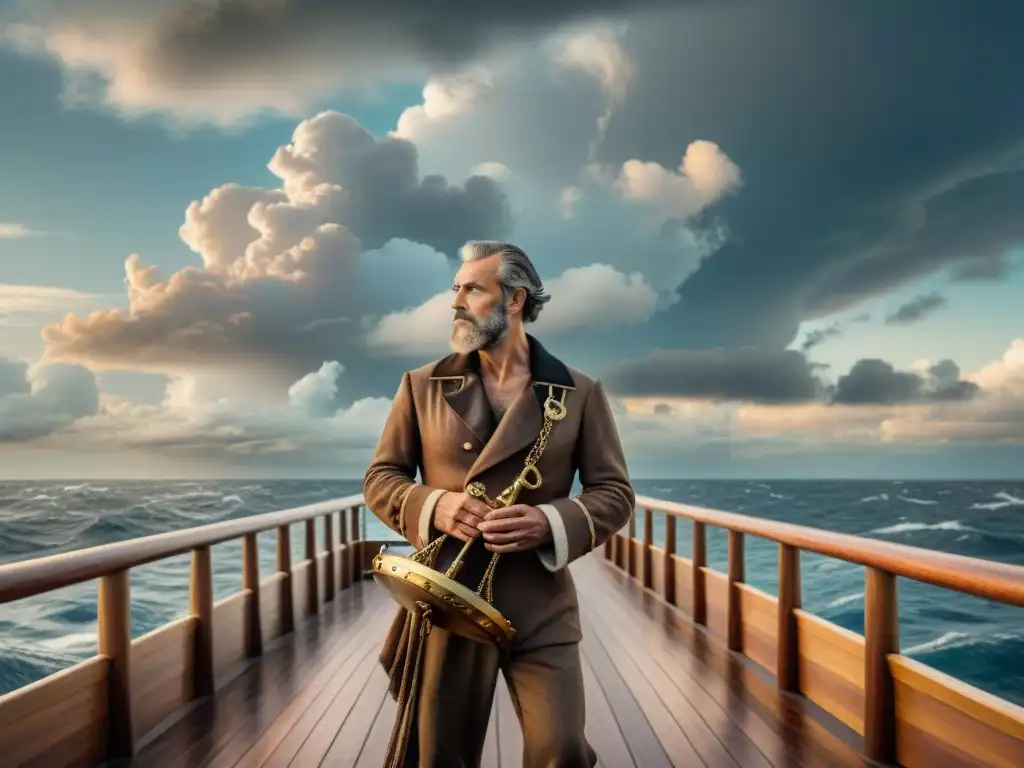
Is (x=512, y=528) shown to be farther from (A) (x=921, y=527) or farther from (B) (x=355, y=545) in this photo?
(A) (x=921, y=527)

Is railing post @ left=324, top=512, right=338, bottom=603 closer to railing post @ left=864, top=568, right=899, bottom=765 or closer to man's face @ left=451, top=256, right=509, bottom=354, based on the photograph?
railing post @ left=864, top=568, right=899, bottom=765

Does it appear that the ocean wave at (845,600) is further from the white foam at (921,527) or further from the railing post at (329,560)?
the white foam at (921,527)

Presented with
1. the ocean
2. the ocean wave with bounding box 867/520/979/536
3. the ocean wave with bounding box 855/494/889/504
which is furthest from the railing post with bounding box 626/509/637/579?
the ocean wave with bounding box 855/494/889/504

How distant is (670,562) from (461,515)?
15.6 feet

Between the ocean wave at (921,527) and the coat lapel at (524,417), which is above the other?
the coat lapel at (524,417)

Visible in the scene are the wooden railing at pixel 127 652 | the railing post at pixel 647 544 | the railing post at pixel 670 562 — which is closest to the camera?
the wooden railing at pixel 127 652

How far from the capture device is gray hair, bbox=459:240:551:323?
159cm

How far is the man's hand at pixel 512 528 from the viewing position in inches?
56.6

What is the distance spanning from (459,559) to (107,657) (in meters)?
1.94

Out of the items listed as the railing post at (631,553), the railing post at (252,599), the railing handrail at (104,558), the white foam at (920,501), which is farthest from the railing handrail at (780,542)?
the white foam at (920,501)

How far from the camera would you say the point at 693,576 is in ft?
16.9

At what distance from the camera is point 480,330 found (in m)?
1.58

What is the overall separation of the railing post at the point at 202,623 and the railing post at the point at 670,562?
10.5 feet

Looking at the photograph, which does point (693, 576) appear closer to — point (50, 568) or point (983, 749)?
point (983, 749)
